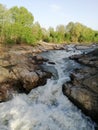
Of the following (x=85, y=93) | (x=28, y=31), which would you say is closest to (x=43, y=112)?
(x=85, y=93)

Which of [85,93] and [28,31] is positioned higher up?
[28,31]

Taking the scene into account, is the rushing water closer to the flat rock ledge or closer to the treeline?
the flat rock ledge

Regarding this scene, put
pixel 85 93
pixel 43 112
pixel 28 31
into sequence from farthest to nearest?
pixel 28 31
pixel 43 112
pixel 85 93

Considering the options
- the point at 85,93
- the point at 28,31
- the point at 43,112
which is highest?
the point at 28,31

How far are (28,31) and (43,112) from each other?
184 ft

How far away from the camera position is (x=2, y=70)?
23.7 m

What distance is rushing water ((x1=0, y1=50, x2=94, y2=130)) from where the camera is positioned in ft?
53.2

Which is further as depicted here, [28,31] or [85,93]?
[28,31]

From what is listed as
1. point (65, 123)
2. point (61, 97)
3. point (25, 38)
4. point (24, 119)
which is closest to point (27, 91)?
point (61, 97)

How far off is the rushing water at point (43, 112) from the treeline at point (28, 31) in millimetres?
45076

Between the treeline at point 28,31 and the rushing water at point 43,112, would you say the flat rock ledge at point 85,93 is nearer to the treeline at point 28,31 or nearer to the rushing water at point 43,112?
the rushing water at point 43,112

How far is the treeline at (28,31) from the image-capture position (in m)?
68.1

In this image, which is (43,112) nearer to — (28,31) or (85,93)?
(85,93)

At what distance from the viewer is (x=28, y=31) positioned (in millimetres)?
71562
